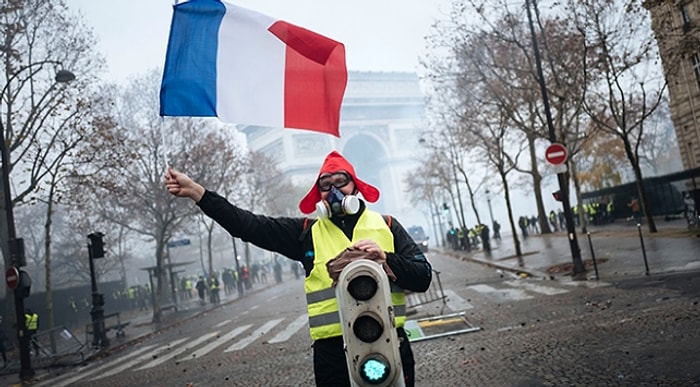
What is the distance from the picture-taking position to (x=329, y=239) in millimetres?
3045

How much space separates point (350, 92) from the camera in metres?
88.2

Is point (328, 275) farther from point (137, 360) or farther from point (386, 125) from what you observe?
point (386, 125)

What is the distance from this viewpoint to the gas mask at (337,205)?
9.78 ft

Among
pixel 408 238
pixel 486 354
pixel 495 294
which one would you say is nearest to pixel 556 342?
pixel 486 354

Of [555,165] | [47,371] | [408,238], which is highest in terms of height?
[555,165]

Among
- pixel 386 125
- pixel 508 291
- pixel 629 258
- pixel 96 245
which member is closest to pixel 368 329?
pixel 508 291

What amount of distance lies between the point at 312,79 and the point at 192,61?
0.91 metres

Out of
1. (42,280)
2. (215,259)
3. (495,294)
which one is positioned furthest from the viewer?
(215,259)

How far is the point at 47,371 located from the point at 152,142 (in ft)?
A: 46.0

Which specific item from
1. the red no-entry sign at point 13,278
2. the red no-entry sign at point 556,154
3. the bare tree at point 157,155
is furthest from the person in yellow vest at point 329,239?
the bare tree at point 157,155

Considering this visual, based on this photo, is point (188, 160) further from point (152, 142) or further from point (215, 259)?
point (215, 259)

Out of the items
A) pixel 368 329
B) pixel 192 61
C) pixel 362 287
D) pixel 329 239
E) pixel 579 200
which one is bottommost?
pixel 368 329

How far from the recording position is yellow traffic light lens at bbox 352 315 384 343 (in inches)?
94.0

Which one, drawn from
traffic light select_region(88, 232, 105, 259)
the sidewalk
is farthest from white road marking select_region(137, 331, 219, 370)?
the sidewalk
